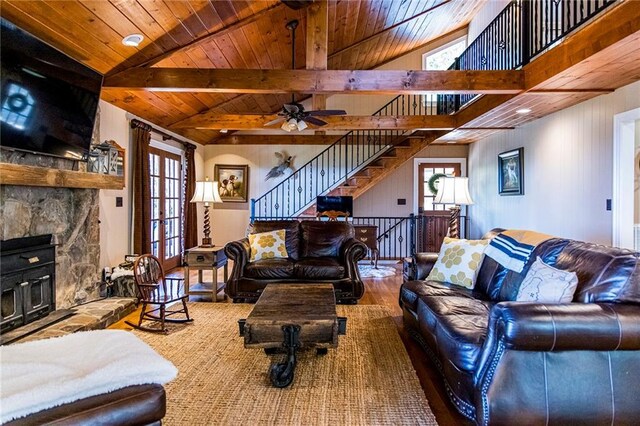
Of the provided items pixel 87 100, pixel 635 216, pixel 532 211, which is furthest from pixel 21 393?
pixel 532 211

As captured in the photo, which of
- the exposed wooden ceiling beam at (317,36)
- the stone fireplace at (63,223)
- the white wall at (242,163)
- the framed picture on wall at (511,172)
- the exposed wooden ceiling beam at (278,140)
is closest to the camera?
the stone fireplace at (63,223)

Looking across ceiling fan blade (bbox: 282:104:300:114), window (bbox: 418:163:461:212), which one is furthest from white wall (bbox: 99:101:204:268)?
window (bbox: 418:163:461:212)

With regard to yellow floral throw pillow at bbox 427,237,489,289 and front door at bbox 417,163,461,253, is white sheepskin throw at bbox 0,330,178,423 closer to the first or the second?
yellow floral throw pillow at bbox 427,237,489,289

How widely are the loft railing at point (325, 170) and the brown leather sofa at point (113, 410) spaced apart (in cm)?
677

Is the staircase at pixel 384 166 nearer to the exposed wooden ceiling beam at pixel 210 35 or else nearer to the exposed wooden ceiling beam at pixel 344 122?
the exposed wooden ceiling beam at pixel 344 122

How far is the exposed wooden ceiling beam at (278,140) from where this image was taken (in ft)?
27.3

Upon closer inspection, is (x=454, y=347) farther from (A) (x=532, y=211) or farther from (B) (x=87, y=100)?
(A) (x=532, y=211)

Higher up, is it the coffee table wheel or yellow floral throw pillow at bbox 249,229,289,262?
yellow floral throw pillow at bbox 249,229,289,262

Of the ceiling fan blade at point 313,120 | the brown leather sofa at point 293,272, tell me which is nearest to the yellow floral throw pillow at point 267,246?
the brown leather sofa at point 293,272

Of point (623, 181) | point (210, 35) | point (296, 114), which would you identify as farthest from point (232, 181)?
point (623, 181)

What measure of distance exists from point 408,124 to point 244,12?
3.20 meters

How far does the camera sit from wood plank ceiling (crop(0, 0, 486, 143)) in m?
3.18

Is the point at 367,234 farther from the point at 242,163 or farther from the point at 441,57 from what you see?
the point at 441,57

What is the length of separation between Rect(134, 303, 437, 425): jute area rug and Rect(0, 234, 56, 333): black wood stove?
2.94 feet
